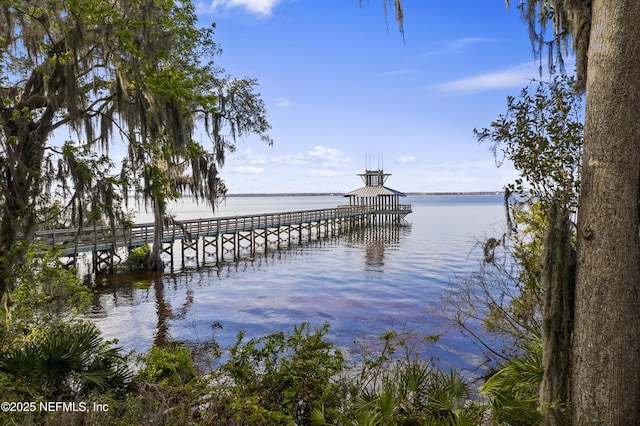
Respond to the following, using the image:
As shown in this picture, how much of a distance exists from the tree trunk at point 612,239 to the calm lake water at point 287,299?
616cm

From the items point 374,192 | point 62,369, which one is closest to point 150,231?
point 62,369

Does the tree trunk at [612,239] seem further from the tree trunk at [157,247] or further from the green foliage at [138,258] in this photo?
the green foliage at [138,258]

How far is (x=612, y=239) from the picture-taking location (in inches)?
169

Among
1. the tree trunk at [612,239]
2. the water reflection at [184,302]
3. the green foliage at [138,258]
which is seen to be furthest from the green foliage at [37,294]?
the green foliage at [138,258]

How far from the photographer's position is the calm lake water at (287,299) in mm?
13109

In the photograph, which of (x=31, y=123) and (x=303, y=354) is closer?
(x=303, y=354)

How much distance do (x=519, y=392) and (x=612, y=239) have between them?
2.55 m

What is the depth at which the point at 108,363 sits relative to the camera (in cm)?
657

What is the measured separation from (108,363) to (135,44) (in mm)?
7451

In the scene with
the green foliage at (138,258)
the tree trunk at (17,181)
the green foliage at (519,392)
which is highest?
the tree trunk at (17,181)

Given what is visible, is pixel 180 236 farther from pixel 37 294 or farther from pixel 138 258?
pixel 37 294

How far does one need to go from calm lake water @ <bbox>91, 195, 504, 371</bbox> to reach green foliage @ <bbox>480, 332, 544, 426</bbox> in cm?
459

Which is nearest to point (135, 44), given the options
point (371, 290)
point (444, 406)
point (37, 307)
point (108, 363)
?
point (37, 307)

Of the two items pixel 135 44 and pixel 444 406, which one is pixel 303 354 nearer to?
pixel 444 406
